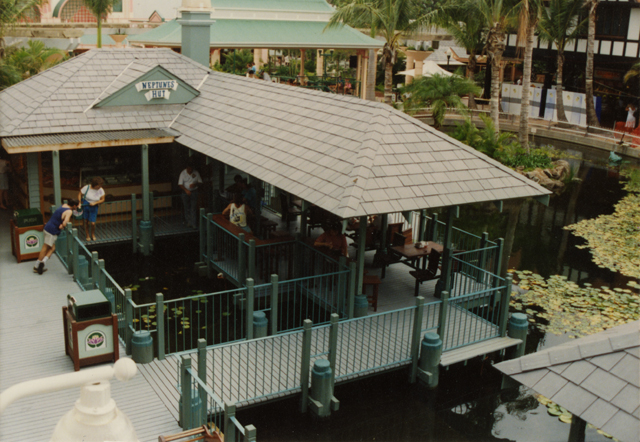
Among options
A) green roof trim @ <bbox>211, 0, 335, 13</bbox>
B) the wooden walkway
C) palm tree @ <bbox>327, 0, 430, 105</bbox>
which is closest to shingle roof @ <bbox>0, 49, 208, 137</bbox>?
the wooden walkway

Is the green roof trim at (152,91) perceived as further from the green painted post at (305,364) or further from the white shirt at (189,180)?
the green painted post at (305,364)

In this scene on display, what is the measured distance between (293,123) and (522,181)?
16.0 feet

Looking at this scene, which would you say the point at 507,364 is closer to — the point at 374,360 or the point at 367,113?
the point at 374,360

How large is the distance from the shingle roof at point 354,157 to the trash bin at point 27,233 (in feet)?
12.4

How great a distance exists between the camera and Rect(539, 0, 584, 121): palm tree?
119 ft

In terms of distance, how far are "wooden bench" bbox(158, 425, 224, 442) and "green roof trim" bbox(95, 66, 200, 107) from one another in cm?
1116

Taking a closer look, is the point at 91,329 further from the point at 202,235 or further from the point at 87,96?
the point at 87,96

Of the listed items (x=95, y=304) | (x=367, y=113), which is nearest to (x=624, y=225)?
(x=367, y=113)

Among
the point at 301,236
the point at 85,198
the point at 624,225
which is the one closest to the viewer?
the point at 301,236

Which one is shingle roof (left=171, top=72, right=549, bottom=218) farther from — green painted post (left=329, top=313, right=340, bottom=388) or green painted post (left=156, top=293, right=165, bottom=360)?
green painted post (left=156, top=293, right=165, bottom=360)

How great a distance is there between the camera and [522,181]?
13.3 meters

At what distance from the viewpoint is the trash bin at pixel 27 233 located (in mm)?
14180

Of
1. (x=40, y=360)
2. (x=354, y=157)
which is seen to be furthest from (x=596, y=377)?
(x=40, y=360)

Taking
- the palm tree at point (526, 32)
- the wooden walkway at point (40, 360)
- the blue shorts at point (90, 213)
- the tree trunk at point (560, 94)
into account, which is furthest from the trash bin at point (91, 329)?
the tree trunk at point (560, 94)
